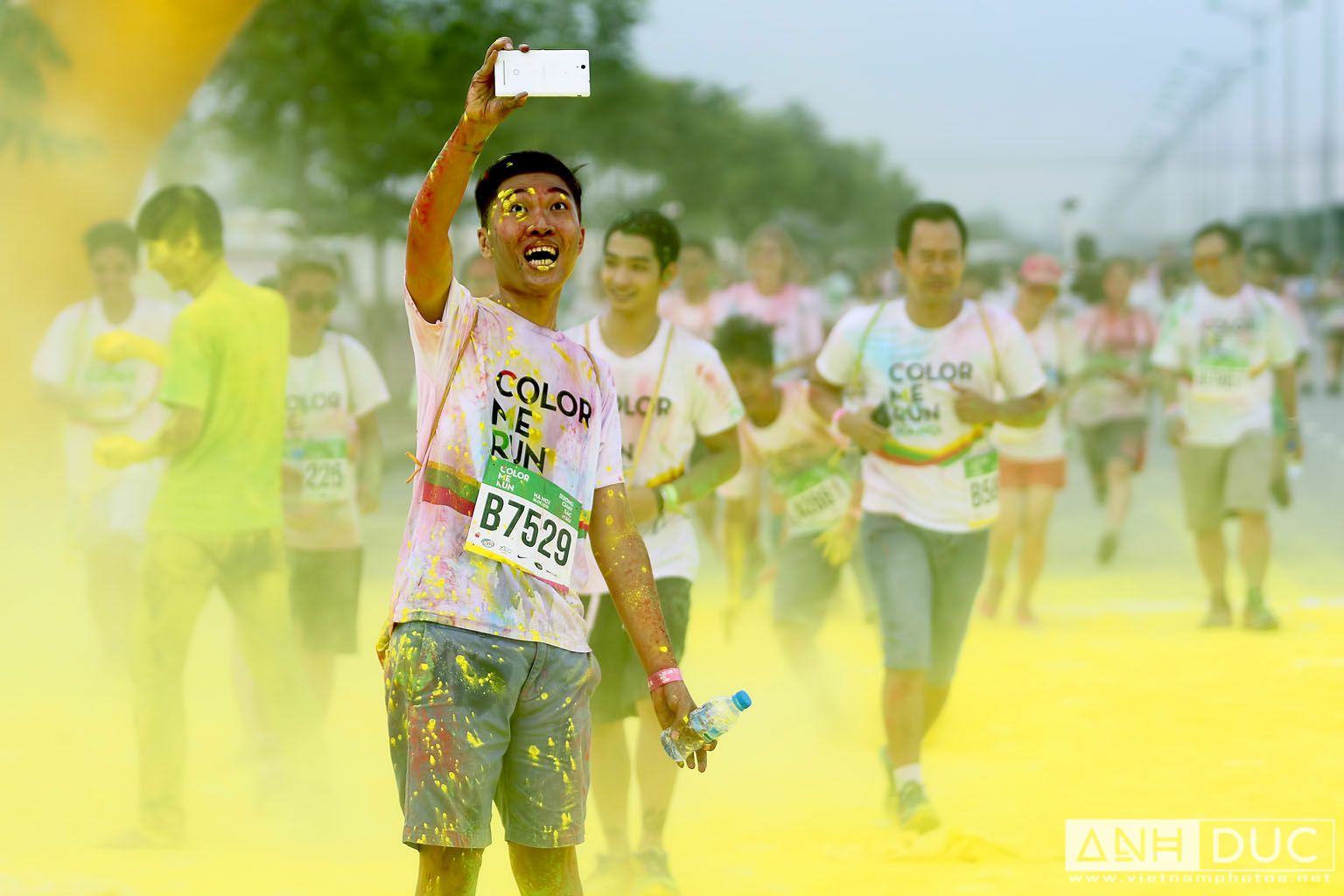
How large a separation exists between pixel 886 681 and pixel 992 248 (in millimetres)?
52721

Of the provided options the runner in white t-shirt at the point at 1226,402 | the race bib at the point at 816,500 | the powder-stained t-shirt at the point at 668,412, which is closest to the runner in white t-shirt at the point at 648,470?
the powder-stained t-shirt at the point at 668,412

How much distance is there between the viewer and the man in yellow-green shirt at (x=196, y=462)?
6.10 meters

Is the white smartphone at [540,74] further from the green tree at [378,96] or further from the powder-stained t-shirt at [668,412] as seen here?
the green tree at [378,96]

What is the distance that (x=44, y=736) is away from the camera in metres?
7.89

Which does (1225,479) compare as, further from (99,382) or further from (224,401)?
(224,401)

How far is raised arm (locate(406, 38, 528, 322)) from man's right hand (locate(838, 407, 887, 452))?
299 centimetres

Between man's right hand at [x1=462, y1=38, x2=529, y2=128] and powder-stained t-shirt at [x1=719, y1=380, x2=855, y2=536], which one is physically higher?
man's right hand at [x1=462, y1=38, x2=529, y2=128]

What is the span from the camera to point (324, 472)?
7266 mm

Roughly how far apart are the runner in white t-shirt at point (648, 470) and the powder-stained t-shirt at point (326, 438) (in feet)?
5.61

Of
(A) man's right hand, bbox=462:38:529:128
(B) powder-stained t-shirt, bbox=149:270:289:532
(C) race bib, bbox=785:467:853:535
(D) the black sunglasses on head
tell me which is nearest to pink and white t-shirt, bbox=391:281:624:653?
(A) man's right hand, bbox=462:38:529:128

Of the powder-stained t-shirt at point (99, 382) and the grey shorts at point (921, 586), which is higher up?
the powder-stained t-shirt at point (99, 382)

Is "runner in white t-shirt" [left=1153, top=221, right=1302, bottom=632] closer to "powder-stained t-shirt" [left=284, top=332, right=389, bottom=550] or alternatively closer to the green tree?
"powder-stained t-shirt" [left=284, top=332, right=389, bottom=550]

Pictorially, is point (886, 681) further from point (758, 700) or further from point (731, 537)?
point (731, 537)

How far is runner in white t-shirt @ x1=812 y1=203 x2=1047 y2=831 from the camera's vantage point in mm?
6398
